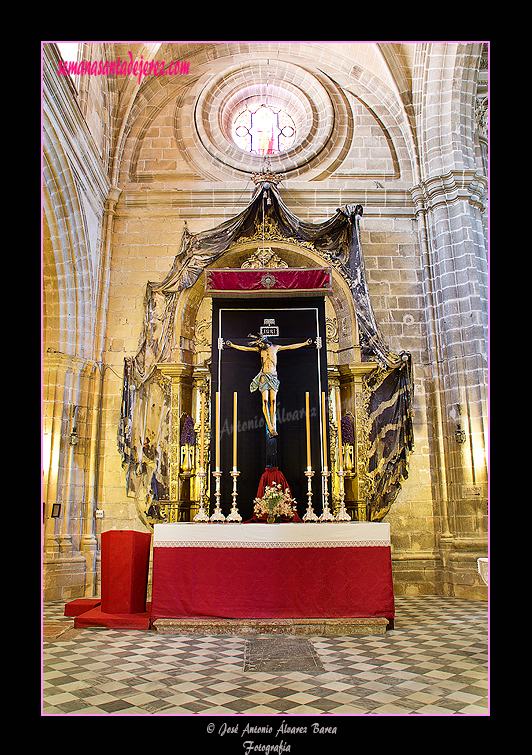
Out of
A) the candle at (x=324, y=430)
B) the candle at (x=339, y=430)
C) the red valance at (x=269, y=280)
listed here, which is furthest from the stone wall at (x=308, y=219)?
the candle at (x=324, y=430)

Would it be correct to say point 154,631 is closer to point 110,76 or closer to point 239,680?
point 239,680

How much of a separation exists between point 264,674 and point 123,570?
2498mm

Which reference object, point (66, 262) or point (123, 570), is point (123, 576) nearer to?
point (123, 570)

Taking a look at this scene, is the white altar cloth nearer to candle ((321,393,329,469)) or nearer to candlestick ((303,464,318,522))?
candlestick ((303,464,318,522))

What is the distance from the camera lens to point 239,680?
3.81 m

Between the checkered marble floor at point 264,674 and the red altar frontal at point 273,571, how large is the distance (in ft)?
1.05

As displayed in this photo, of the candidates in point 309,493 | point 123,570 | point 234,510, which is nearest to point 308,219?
point 309,493

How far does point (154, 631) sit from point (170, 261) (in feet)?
20.1

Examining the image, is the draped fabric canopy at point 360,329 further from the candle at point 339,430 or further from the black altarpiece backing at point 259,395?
the black altarpiece backing at point 259,395

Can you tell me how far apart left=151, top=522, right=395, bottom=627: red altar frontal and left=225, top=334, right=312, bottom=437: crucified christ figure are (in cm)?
220

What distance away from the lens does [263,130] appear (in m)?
10.7

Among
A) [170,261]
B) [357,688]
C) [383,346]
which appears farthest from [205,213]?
[357,688]

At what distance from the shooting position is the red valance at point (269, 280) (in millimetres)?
8320

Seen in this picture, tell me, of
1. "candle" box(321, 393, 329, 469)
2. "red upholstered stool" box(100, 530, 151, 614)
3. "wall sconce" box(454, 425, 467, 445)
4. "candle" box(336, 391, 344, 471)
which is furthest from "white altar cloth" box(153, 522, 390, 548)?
"wall sconce" box(454, 425, 467, 445)
